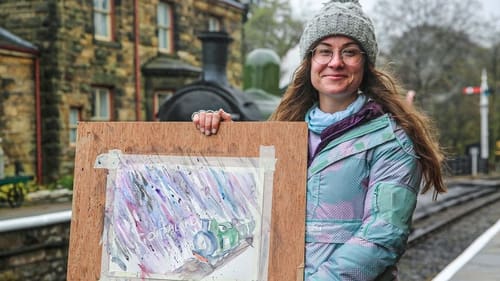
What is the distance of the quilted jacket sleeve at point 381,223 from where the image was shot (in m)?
1.87

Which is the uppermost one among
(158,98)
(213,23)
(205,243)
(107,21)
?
(213,23)

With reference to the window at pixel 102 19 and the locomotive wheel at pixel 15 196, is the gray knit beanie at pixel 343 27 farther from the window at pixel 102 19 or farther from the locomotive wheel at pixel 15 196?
the window at pixel 102 19

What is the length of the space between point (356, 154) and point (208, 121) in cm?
47

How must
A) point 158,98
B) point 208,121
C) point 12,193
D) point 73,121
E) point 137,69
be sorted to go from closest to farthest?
point 208,121 < point 12,193 < point 73,121 < point 137,69 < point 158,98

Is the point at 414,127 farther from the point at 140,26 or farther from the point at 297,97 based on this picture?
the point at 140,26

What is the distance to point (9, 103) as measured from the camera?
15.7 meters

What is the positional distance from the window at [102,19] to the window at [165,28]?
2336 mm

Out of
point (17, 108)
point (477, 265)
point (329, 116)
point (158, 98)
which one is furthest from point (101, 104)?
point (329, 116)

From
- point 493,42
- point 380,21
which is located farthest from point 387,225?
point 493,42

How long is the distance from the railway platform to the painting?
4583mm

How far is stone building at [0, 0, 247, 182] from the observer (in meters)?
16.0

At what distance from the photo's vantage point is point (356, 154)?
197cm

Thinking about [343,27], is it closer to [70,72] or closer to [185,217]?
[185,217]

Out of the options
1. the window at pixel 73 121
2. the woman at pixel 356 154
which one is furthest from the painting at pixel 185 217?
the window at pixel 73 121
